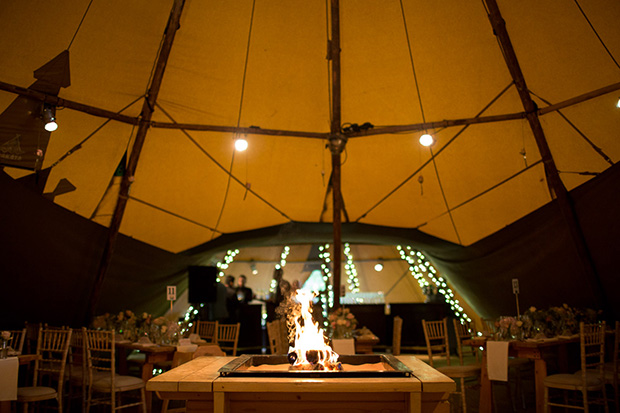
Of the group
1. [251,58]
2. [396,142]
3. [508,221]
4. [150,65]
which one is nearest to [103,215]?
[150,65]

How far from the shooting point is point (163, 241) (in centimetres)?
741

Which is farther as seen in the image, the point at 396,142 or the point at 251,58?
the point at 396,142

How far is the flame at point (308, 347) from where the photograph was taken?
298cm

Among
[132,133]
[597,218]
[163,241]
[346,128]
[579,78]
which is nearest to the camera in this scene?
[579,78]

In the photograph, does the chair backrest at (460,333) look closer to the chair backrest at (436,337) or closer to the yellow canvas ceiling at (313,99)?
the chair backrest at (436,337)

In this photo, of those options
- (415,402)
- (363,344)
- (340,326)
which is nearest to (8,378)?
A: (415,402)

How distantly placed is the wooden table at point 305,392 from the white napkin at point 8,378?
2036 millimetres

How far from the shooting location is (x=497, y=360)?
4730 mm

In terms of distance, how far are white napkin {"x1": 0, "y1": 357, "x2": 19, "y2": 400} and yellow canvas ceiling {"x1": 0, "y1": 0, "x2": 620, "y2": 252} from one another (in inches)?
88.2

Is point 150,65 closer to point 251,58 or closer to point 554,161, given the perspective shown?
point 251,58

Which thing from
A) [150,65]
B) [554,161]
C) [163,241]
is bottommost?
[163,241]

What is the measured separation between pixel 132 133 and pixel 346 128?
2.77 metres

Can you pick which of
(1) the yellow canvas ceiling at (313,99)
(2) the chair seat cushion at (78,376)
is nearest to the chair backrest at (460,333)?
(1) the yellow canvas ceiling at (313,99)

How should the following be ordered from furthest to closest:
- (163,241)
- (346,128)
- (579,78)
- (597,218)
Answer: (163,241) → (346,128) → (597,218) → (579,78)
